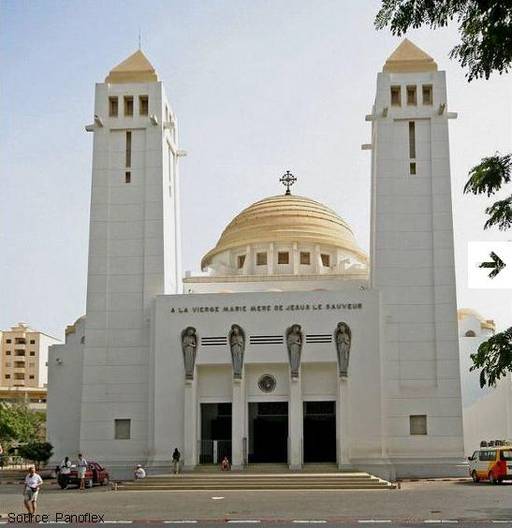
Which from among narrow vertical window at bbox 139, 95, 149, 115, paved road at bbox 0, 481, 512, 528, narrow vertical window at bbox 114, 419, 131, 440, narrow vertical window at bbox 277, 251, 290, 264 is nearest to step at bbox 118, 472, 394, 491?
paved road at bbox 0, 481, 512, 528

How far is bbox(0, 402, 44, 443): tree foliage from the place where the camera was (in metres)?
69.8

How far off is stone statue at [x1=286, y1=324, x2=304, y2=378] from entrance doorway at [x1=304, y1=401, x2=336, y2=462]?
186 centimetres

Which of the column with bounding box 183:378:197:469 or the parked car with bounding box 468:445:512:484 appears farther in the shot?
the column with bounding box 183:378:197:469

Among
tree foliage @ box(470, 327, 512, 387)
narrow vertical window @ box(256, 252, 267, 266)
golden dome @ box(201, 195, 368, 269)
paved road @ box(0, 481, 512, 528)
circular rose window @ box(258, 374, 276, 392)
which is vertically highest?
golden dome @ box(201, 195, 368, 269)

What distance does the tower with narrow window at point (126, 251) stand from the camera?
3947cm

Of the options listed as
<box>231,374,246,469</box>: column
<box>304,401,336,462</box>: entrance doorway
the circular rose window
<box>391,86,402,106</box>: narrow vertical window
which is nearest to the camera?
<box>231,374,246,469</box>: column

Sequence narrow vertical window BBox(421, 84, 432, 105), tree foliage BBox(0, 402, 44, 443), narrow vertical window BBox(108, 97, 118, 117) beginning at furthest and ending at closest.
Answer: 1. tree foliage BBox(0, 402, 44, 443)
2. narrow vertical window BBox(108, 97, 118, 117)
3. narrow vertical window BBox(421, 84, 432, 105)

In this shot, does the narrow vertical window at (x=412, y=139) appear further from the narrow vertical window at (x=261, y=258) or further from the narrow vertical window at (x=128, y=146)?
the narrow vertical window at (x=128, y=146)

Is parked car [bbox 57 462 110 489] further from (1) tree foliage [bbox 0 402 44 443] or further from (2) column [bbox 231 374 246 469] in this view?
(1) tree foliage [bbox 0 402 44 443]

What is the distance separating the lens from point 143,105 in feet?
142

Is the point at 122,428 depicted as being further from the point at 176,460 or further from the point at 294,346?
the point at 294,346

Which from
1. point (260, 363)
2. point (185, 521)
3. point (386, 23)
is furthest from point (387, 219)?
point (386, 23)

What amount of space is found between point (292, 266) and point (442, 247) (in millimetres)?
10717

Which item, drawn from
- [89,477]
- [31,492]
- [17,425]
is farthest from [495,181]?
[17,425]
